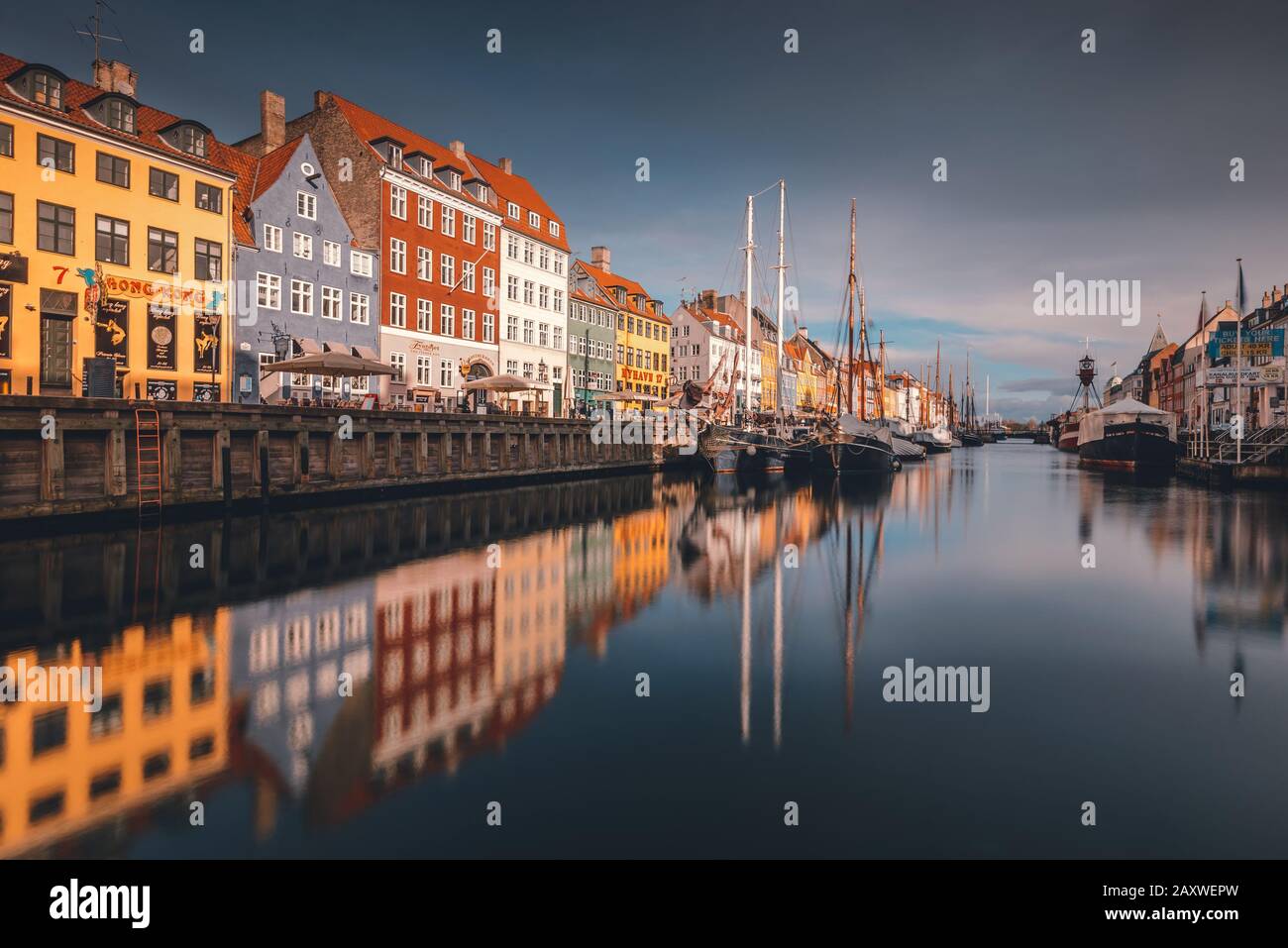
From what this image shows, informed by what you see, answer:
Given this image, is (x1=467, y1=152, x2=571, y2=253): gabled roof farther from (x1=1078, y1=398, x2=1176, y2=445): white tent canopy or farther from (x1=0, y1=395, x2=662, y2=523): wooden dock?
→ (x1=1078, y1=398, x2=1176, y2=445): white tent canopy

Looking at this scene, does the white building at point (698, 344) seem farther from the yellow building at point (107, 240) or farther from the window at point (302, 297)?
the yellow building at point (107, 240)

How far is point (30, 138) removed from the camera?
26.4 m

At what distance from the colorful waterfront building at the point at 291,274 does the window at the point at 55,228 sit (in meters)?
7.01

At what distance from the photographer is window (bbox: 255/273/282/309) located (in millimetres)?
35459

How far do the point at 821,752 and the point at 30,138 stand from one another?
34.0 m

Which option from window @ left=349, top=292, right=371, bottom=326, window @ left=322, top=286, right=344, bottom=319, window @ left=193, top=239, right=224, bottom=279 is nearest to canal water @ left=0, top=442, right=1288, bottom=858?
window @ left=193, top=239, right=224, bottom=279

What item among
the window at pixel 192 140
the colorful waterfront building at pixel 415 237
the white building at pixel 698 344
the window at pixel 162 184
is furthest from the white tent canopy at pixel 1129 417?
the window at pixel 162 184

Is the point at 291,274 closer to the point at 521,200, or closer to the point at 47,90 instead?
the point at 47,90

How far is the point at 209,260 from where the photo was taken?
32.9 m

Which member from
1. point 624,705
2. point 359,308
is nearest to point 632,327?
point 359,308

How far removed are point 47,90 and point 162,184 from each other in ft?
15.7
